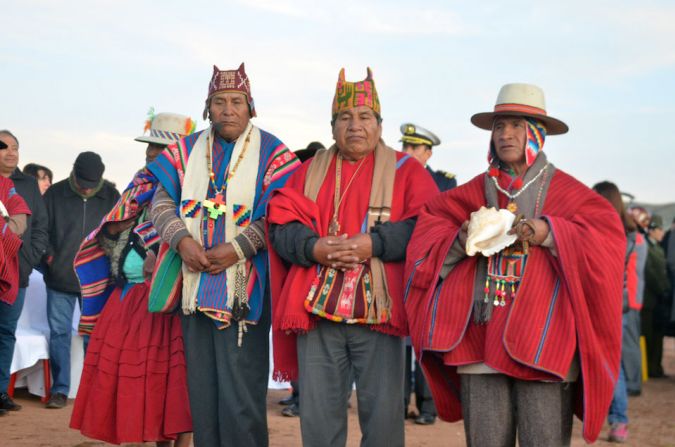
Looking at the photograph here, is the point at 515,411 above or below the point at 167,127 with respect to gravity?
below

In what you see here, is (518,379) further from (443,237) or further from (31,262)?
(31,262)

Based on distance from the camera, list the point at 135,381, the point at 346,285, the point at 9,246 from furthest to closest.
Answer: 1. the point at 9,246
2. the point at 135,381
3. the point at 346,285

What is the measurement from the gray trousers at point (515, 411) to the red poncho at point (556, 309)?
0.35 feet

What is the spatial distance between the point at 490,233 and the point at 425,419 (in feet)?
16.3

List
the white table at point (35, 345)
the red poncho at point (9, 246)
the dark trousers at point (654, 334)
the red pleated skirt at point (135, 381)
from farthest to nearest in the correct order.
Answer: the dark trousers at point (654, 334) < the white table at point (35, 345) < the red poncho at point (9, 246) < the red pleated skirt at point (135, 381)

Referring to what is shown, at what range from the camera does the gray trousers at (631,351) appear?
10.5 m

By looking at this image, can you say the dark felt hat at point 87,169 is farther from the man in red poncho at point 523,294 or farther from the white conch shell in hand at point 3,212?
the man in red poncho at point 523,294

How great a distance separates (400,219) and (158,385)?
206cm

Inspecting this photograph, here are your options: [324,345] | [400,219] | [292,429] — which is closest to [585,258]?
[400,219]

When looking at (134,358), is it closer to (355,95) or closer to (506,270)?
(355,95)

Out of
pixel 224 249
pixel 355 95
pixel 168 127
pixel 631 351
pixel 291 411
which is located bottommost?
pixel 291 411

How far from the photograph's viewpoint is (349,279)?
510 cm

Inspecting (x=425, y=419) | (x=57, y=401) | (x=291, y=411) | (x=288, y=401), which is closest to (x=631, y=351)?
(x=425, y=419)

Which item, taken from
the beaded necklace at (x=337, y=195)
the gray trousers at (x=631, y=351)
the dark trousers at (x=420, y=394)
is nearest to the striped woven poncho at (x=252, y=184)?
the beaded necklace at (x=337, y=195)
